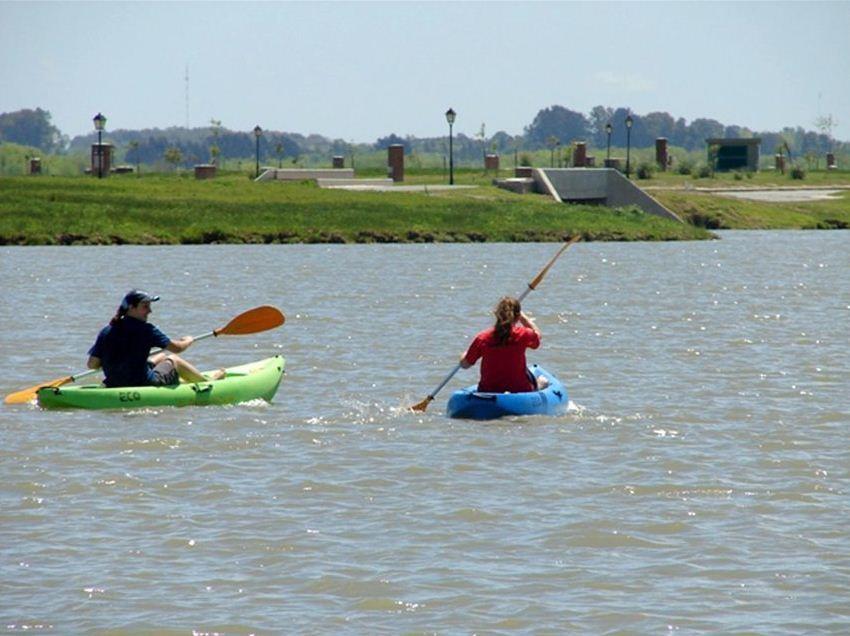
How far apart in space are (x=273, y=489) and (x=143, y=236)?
41059 mm

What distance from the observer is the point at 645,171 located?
84000mm

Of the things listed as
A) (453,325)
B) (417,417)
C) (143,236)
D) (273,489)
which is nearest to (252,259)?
(143,236)

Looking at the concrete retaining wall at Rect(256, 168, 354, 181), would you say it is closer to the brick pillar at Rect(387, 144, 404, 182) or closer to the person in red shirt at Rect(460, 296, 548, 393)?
the brick pillar at Rect(387, 144, 404, 182)

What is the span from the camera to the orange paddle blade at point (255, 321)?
1980 cm

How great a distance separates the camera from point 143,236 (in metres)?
53.7

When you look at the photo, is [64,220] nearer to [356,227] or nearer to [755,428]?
[356,227]

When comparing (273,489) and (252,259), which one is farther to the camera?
(252,259)

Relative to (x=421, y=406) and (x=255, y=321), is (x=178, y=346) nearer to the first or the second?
(x=421, y=406)

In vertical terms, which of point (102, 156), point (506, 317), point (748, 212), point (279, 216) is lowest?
point (748, 212)

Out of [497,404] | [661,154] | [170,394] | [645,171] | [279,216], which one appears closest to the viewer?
[497,404]

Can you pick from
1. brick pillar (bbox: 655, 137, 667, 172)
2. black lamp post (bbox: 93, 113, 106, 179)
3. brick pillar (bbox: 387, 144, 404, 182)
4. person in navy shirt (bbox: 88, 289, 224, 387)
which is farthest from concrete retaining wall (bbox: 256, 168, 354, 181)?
person in navy shirt (bbox: 88, 289, 224, 387)

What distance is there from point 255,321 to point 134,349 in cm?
289

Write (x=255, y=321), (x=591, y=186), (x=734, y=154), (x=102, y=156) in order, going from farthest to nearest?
(x=734, y=154), (x=102, y=156), (x=591, y=186), (x=255, y=321)

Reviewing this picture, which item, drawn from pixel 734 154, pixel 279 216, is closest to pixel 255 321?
pixel 279 216
